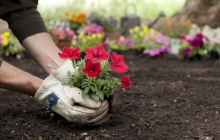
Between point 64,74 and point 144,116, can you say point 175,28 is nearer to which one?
point 144,116

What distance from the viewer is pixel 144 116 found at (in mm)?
2447

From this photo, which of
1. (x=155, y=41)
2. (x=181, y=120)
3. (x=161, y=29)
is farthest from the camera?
(x=161, y=29)

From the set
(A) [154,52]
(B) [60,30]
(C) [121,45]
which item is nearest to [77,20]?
(B) [60,30]

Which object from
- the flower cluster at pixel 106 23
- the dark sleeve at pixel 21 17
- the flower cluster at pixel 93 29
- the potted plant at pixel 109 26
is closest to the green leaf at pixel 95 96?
the dark sleeve at pixel 21 17

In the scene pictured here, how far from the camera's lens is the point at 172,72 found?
408 cm

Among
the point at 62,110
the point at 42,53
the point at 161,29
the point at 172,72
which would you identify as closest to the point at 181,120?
the point at 62,110

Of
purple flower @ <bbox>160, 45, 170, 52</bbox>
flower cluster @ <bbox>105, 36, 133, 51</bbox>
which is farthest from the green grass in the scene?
purple flower @ <bbox>160, 45, 170, 52</bbox>

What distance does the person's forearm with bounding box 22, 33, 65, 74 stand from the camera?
2.54 m

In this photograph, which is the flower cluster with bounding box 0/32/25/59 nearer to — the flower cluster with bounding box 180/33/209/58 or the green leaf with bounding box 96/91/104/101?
the flower cluster with bounding box 180/33/209/58

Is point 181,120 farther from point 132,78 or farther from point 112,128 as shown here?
point 132,78

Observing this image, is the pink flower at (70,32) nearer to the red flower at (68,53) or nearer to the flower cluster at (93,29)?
the flower cluster at (93,29)

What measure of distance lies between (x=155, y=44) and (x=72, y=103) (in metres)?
3.24

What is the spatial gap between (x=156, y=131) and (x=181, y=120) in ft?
0.82

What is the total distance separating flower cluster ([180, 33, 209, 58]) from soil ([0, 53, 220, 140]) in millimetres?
1313
